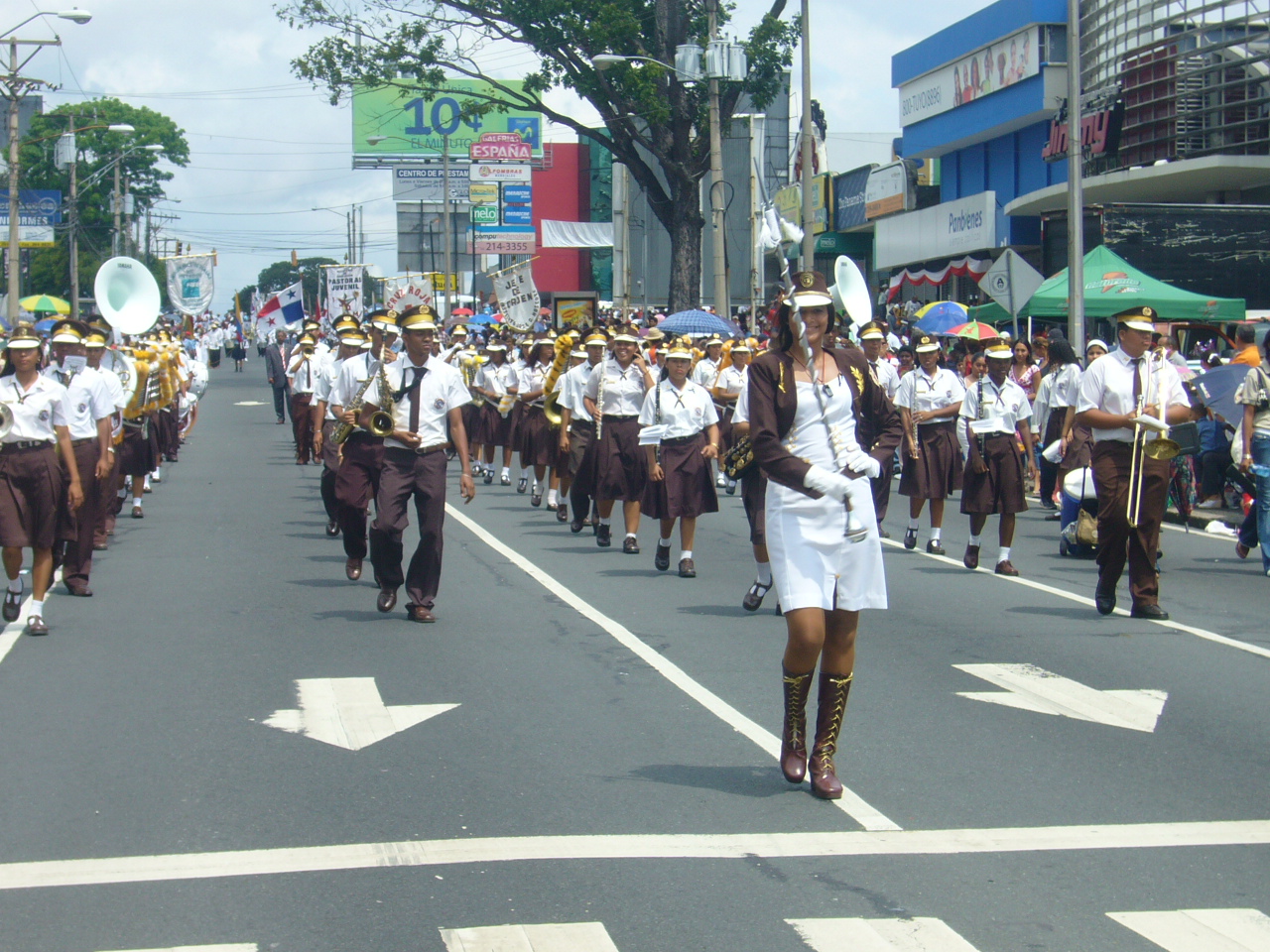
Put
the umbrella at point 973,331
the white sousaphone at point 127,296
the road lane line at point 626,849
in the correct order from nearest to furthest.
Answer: the road lane line at point 626,849 → the white sousaphone at point 127,296 → the umbrella at point 973,331

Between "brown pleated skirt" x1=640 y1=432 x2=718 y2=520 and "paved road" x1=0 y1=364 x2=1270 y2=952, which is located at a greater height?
"brown pleated skirt" x1=640 y1=432 x2=718 y2=520

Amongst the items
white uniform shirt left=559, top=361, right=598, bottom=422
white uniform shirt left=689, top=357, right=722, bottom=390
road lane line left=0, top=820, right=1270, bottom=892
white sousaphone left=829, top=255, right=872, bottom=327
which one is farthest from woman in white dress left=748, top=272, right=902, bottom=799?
white uniform shirt left=689, top=357, right=722, bottom=390

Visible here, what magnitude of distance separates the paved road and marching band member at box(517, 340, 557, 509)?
6.55 metres

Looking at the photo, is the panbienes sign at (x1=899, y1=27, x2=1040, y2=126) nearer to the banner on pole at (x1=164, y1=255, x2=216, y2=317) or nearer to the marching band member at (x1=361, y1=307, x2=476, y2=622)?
the banner on pole at (x1=164, y1=255, x2=216, y2=317)

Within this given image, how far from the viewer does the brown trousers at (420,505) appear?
10.1 m

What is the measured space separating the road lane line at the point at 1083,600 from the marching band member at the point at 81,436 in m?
6.54

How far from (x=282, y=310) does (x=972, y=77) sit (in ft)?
54.8

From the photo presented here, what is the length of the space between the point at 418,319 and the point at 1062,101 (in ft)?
83.4

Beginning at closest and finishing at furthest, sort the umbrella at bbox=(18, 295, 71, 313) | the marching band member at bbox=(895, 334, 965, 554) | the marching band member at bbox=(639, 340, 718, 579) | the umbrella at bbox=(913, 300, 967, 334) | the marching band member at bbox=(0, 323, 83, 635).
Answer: the marching band member at bbox=(0, 323, 83, 635) → the marching band member at bbox=(639, 340, 718, 579) → the marching band member at bbox=(895, 334, 965, 554) → the umbrella at bbox=(913, 300, 967, 334) → the umbrella at bbox=(18, 295, 71, 313)

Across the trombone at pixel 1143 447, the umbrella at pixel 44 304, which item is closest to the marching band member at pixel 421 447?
the trombone at pixel 1143 447

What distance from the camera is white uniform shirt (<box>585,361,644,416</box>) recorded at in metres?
14.1

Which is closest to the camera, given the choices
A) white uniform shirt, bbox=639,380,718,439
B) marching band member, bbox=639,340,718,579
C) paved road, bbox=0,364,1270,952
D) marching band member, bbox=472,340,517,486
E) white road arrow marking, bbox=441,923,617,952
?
white road arrow marking, bbox=441,923,617,952

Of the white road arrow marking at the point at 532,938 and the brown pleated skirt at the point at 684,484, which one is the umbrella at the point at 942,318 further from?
the white road arrow marking at the point at 532,938

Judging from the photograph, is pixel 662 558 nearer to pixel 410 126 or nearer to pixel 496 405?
pixel 496 405
